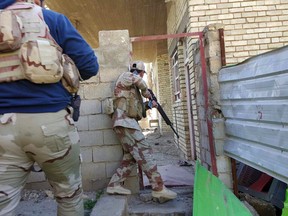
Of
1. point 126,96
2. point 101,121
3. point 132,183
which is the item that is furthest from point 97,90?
point 132,183

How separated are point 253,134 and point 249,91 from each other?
0.42 metres

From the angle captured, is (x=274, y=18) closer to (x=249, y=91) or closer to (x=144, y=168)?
(x=249, y=91)

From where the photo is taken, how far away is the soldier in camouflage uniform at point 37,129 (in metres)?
1.58

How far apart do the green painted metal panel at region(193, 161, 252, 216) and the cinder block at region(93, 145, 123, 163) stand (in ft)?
3.73

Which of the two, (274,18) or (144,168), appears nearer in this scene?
(144,168)

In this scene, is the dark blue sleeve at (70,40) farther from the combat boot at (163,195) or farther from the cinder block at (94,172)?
the cinder block at (94,172)

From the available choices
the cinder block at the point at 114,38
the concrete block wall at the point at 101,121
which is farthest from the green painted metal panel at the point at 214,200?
the cinder block at the point at 114,38

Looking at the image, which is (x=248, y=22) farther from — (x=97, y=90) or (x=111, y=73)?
(x=97, y=90)

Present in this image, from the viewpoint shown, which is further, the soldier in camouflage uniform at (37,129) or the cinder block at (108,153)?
the cinder block at (108,153)

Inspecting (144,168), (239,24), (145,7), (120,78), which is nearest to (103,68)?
(120,78)

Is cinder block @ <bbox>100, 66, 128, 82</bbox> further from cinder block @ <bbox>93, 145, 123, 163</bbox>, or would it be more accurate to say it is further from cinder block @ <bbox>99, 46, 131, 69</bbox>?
cinder block @ <bbox>93, 145, 123, 163</bbox>

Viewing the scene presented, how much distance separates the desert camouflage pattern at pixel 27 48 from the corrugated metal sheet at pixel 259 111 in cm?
173

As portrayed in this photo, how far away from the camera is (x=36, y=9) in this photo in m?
1.69

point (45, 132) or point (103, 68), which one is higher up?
point (103, 68)
